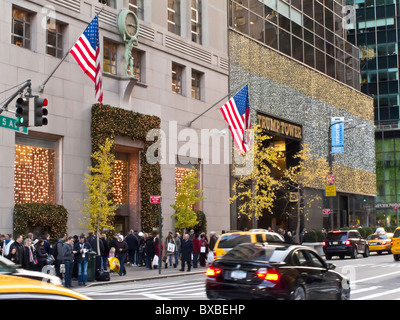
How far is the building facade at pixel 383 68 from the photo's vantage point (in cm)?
8875

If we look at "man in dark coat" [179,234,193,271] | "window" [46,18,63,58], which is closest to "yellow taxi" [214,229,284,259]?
"man in dark coat" [179,234,193,271]

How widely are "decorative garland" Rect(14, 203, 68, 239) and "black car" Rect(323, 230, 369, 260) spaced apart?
15.9 metres

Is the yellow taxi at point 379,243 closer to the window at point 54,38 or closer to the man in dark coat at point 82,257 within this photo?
the window at point 54,38

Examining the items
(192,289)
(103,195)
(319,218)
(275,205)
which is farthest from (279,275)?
(319,218)

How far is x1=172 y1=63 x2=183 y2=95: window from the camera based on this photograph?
1553 inches

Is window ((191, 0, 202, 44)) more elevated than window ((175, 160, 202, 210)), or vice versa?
window ((191, 0, 202, 44))

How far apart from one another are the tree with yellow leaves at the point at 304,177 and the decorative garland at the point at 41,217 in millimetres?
23252

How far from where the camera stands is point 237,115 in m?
36.4

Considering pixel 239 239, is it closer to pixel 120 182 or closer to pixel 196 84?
pixel 120 182

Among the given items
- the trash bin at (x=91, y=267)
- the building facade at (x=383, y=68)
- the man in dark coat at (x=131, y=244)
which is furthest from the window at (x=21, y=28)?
the building facade at (x=383, y=68)

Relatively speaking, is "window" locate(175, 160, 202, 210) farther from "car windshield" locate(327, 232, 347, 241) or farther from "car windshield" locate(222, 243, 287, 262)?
"car windshield" locate(222, 243, 287, 262)

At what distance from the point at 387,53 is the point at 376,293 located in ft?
254

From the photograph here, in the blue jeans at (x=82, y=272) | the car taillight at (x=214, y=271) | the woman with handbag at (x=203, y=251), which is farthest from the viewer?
the woman with handbag at (x=203, y=251)

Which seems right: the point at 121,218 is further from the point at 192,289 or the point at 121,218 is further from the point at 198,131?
the point at 192,289
